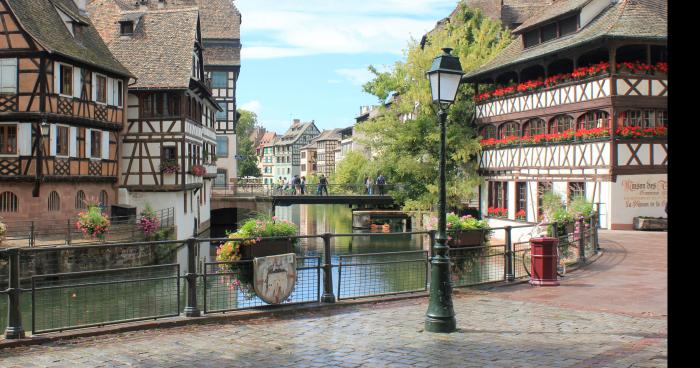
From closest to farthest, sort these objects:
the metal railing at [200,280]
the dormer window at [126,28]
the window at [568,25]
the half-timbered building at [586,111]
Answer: the metal railing at [200,280] < the half-timbered building at [586,111] < the window at [568,25] < the dormer window at [126,28]

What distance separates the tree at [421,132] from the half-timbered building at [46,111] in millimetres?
15874

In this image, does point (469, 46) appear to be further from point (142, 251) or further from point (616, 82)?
point (142, 251)

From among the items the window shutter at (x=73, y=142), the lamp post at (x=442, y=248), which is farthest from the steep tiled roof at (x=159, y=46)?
the lamp post at (x=442, y=248)

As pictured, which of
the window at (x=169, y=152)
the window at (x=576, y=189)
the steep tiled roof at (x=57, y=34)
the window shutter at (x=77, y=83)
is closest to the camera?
the steep tiled roof at (x=57, y=34)

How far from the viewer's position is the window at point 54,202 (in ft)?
89.6

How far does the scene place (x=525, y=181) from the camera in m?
32.9

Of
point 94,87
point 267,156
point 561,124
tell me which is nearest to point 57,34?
point 94,87

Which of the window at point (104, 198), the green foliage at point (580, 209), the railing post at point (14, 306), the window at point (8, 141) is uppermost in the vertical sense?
the window at point (8, 141)

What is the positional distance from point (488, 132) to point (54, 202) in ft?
71.0

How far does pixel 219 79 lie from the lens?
61.3 metres

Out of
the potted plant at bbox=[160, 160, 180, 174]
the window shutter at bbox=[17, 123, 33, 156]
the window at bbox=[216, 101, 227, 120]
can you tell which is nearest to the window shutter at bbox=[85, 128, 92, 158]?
the window shutter at bbox=[17, 123, 33, 156]

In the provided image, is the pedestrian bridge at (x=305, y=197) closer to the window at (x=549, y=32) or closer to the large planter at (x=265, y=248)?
the window at (x=549, y=32)

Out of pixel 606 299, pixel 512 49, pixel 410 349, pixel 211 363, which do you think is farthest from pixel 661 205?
pixel 211 363

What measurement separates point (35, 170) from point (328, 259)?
64.1 feet
